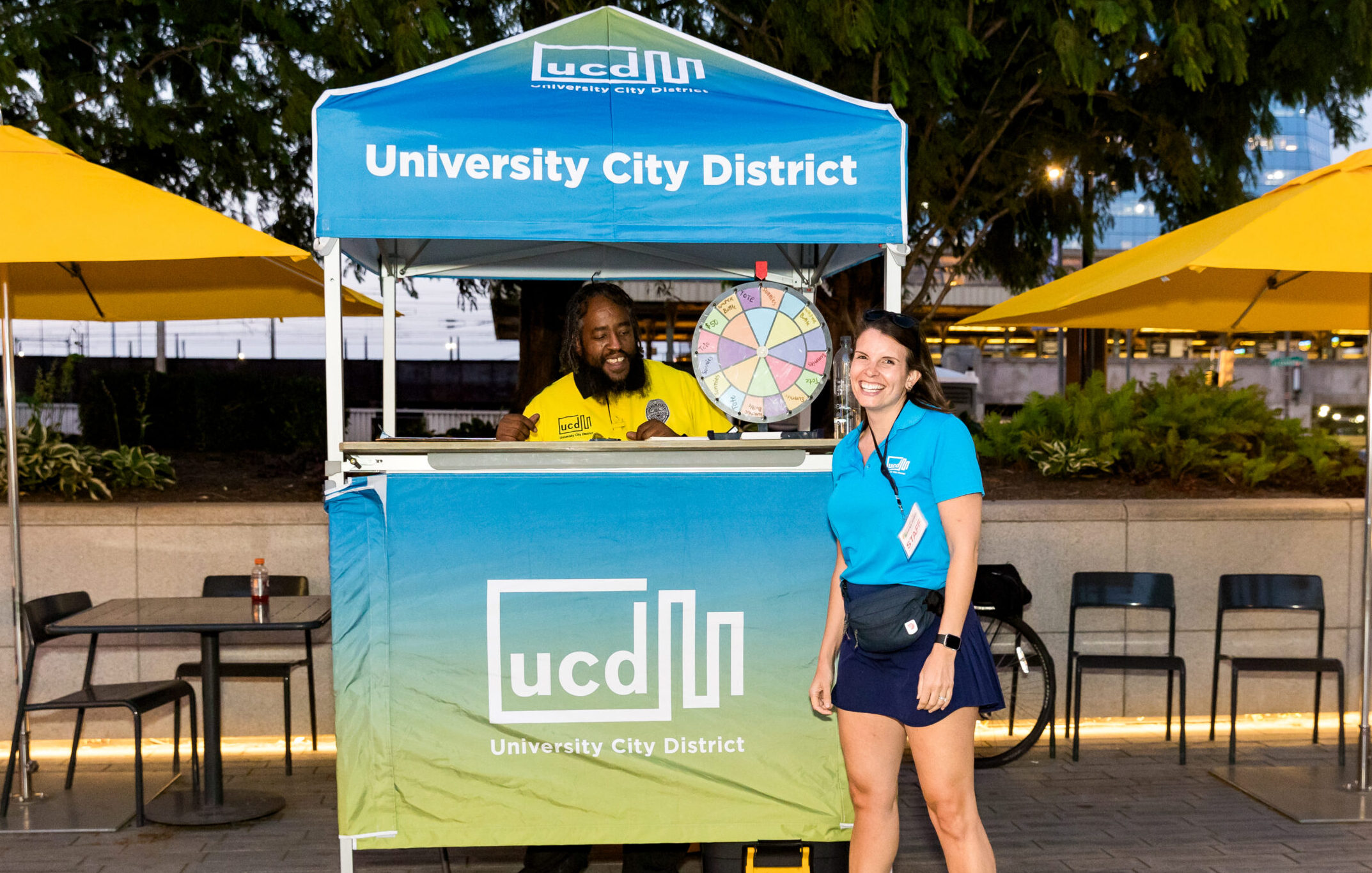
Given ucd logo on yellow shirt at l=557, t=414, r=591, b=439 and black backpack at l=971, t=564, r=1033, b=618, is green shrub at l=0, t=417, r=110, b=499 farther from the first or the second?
black backpack at l=971, t=564, r=1033, b=618

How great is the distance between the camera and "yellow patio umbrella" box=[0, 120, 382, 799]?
427cm

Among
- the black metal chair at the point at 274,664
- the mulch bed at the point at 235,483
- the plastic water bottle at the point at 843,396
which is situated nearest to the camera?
the plastic water bottle at the point at 843,396

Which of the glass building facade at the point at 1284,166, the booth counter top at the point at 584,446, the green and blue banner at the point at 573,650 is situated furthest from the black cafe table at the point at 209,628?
the glass building facade at the point at 1284,166

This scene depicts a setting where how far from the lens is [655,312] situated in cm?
1961

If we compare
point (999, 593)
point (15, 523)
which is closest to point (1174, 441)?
point (999, 593)

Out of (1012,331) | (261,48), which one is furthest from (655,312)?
(1012,331)

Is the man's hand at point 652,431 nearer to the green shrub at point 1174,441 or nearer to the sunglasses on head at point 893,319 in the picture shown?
the sunglasses on head at point 893,319

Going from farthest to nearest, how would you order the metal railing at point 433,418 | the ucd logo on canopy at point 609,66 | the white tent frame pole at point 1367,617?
the metal railing at point 433,418 < the white tent frame pole at point 1367,617 < the ucd logo on canopy at point 609,66

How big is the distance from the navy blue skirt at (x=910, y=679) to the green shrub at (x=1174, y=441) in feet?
16.5

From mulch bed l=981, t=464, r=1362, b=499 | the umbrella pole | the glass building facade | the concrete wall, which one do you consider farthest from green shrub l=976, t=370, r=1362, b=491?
the glass building facade

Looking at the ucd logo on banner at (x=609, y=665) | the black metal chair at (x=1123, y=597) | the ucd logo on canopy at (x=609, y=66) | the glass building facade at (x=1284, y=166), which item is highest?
the glass building facade at (x=1284, y=166)

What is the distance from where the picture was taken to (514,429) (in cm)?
414

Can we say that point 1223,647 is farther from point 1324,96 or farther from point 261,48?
point 261,48

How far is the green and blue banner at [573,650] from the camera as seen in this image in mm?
3623
